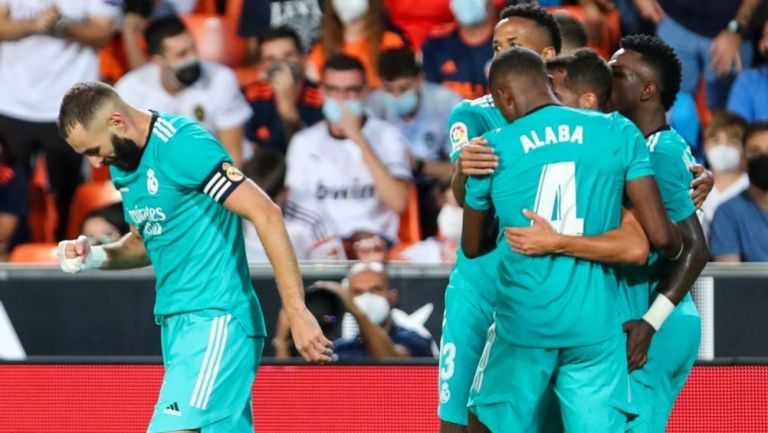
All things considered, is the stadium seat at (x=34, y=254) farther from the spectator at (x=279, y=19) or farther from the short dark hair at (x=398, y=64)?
the short dark hair at (x=398, y=64)

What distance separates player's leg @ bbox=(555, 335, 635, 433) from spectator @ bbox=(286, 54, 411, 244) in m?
3.87

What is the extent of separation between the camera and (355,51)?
8.81 m

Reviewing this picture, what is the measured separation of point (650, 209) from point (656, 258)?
0.44 meters

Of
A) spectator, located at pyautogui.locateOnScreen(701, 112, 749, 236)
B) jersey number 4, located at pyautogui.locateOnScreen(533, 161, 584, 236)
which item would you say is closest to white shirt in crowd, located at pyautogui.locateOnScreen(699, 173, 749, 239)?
spectator, located at pyautogui.locateOnScreen(701, 112, 749, 236)

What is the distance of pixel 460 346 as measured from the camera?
497cm

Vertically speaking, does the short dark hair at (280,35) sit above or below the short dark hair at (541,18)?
below

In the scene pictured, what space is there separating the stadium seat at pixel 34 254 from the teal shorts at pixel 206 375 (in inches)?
141

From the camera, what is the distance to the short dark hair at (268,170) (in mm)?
8281

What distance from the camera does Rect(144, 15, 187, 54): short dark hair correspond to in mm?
8625

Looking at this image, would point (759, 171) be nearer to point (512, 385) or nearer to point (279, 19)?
point (279, 19)

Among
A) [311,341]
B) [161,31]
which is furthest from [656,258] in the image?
[161,31]

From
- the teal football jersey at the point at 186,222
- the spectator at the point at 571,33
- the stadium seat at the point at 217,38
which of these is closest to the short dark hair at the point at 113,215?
the stadium seat at the point at 217,38

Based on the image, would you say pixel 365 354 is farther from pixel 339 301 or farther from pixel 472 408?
pixel 472 408

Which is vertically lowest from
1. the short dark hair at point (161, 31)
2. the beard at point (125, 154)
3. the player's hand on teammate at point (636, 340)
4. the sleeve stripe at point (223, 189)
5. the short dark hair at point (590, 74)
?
the short dark hair at point (161, 31)
